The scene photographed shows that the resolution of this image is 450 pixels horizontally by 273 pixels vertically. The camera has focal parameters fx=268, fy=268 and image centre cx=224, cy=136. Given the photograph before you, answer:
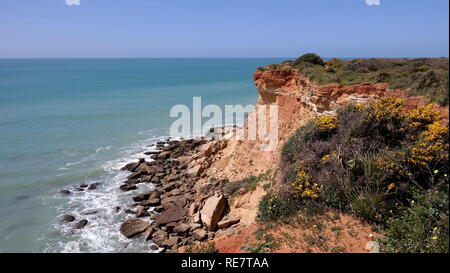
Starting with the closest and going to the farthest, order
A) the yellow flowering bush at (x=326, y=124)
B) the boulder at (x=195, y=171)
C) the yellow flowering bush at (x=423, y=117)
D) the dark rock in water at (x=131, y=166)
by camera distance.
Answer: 1. the yellow flowering bush at (x=423, y=117)
2. the yellow flowering bush at (x=326, y=124)
3. the boulder at (x=195, y=171)
4. the dark rock in water at (x=131, y=166)

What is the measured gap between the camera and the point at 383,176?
696cm

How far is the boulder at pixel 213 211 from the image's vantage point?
11.5 meters

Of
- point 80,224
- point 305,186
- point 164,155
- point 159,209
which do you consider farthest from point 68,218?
point 305,186

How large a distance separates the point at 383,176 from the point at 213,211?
7.00 metres

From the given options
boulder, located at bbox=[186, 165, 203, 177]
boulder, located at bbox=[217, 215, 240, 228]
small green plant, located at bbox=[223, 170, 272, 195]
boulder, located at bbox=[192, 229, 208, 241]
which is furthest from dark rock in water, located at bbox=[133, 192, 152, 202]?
boulder, located at bbox=[217, 215, 240, 228]

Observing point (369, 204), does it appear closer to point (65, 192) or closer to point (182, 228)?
point (182, 228)

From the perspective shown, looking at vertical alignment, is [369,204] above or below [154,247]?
above

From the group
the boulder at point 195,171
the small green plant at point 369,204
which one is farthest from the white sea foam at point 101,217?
the small green plant at point 369,204

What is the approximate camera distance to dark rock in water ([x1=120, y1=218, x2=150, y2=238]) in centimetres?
1214

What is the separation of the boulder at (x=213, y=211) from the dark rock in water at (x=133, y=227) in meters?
2.80

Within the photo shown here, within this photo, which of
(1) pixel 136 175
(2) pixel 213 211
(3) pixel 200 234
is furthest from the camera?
(1) pixel 136 175

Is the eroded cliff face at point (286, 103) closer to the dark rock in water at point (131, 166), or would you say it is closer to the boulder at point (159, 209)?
the boulder at point (159, 209)

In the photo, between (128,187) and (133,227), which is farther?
(128,187)
